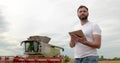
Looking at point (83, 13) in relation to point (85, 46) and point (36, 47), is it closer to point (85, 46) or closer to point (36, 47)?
point (85, 46)

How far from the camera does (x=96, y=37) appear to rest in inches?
221

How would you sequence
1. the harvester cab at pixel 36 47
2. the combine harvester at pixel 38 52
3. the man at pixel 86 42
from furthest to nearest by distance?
the harvester cab at pixel 36 47 < the combine harvester at pixel 38 52 < the man at pixel 86 42

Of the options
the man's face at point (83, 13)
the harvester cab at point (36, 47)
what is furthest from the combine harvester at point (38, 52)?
the man's face at point (83, 13)

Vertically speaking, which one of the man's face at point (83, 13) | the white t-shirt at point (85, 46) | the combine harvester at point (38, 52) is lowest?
the white t-shirt at point (85, 46)

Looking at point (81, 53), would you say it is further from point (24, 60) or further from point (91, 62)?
point (24, 60)

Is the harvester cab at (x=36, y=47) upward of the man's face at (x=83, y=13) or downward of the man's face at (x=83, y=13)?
upward

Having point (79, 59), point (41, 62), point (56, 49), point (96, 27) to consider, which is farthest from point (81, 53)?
point (56, 49)

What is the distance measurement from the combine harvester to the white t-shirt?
22640 mm

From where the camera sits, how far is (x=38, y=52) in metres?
38.0

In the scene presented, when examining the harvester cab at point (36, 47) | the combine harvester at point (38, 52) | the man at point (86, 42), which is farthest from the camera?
the harvester cab at point (36, 47)

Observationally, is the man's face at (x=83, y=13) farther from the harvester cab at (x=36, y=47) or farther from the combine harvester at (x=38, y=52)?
the harvester cab at (x=36, y=47)

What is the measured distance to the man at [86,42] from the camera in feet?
18.2

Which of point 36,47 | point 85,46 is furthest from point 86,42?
point 36,47

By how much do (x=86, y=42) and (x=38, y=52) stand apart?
32.7m
